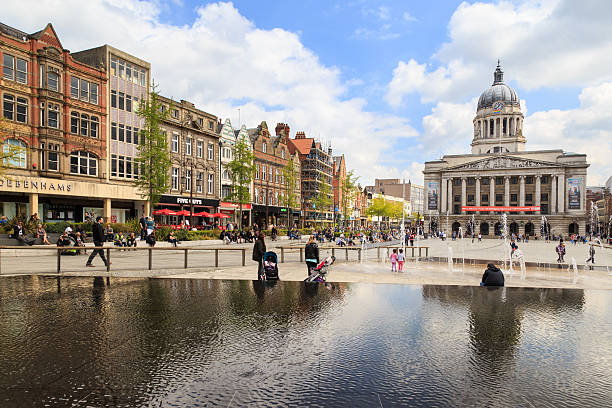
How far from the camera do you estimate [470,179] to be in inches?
4092

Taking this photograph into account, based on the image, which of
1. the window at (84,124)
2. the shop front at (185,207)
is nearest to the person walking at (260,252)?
the shop front at (185,207)

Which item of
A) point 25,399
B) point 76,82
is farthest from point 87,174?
point 25,399

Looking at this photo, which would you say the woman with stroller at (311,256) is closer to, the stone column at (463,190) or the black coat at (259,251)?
the black coat at (259,251)

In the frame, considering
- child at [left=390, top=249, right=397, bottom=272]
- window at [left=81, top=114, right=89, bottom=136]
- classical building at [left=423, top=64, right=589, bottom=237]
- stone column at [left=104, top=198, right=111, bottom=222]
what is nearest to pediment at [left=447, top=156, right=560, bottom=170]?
classical building at [left=423, top=64, right=589, bottom=237]

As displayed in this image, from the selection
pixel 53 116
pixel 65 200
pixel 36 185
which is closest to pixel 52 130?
pixel 53 116

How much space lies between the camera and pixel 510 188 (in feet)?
324

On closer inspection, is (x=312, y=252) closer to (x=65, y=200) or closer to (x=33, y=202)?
(x=33, y=202)

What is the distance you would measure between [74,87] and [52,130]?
17.1ft

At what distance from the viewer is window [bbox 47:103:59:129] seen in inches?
1316

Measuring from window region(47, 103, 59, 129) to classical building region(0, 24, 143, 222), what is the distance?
0.08 meters

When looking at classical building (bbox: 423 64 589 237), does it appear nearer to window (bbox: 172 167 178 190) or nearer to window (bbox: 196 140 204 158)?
window (bbox: 196 140 204 158)

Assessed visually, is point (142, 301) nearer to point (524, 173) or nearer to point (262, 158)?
point (262, 158)

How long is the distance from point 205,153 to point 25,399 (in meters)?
49.5

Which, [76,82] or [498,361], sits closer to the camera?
[498,361]
